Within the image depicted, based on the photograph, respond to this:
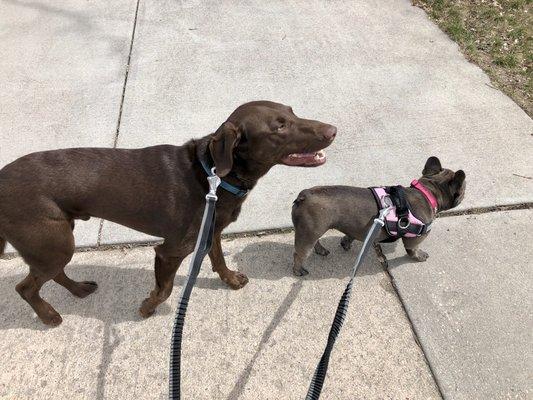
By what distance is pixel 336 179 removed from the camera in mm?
3916

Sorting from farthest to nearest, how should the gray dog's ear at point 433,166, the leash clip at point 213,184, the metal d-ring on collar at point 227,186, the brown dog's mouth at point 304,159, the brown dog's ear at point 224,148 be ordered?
the gray dog's ear at point 433,166
the brown dog's mouth at point 304,159
the metal d-ring on collar at point 227,186
the brown dog's ear at point 224,148
the leash clip at point 213,184

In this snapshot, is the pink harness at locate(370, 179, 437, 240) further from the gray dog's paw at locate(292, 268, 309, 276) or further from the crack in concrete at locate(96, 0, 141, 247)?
the crack in concrete at locate(96, 0, 141, 247)

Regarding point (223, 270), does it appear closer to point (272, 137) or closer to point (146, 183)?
point (146, 183)

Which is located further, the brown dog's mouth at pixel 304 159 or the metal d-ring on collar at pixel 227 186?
the brown dog's mouth at pixel 304 159

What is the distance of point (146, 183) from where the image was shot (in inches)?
98.1

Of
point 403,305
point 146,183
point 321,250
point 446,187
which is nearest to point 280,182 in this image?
point 321,250

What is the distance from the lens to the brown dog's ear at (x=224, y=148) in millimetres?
2244

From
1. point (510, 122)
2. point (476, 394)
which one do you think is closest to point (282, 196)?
point (476, 394)

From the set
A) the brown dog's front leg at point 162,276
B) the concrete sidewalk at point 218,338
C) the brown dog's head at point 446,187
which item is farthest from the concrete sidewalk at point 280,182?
the brown dog's head at point 446,187

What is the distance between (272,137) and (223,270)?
1062mm

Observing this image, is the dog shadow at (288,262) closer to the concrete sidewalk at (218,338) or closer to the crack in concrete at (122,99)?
the concrete sidewalk at (218,338)

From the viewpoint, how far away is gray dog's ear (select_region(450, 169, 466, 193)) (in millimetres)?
3002

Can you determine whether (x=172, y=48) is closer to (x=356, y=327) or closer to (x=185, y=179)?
(x=185, y=179)

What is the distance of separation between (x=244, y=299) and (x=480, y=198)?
2251 mm
